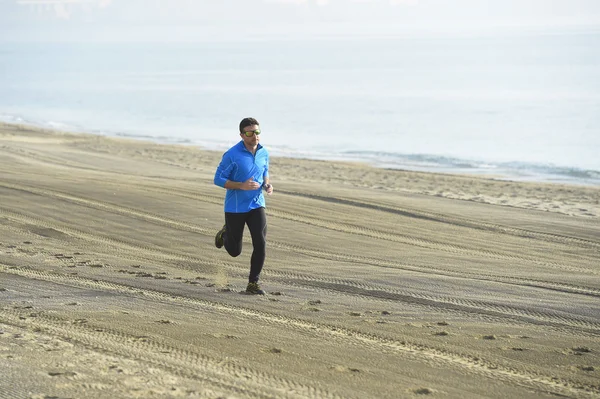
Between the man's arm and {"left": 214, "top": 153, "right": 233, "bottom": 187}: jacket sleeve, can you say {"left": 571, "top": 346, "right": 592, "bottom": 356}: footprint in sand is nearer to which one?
the man's arm

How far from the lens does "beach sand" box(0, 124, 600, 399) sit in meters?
5.85

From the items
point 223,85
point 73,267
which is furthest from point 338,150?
point 223,85

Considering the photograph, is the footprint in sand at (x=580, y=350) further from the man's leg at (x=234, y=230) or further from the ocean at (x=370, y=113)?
the ocean at (x=370, y=113)

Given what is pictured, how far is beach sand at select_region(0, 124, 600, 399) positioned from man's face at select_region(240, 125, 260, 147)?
4.62ft

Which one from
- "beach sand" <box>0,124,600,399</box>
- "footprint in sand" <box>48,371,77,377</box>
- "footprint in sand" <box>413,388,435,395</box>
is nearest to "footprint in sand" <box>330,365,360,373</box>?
"beach sand" <box>0,124,600,399</box>

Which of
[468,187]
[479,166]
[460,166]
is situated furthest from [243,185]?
[479,166]

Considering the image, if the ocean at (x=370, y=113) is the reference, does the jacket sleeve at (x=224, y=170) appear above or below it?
below

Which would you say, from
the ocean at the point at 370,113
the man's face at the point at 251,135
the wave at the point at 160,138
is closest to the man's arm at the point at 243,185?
the man's face at the point at 251,135

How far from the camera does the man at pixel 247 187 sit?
7969 mm

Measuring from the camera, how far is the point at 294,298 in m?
8.38

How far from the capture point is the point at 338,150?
115 ft

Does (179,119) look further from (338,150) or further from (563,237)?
(563,237)

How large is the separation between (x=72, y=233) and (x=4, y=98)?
56.8 meters

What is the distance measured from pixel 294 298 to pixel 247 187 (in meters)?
1.18
